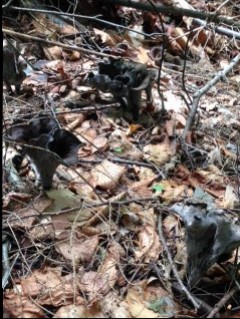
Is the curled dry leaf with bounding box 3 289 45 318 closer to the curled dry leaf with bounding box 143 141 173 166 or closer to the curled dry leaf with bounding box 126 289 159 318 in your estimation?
the curled dry leaf with bounding box 126 289 159 318

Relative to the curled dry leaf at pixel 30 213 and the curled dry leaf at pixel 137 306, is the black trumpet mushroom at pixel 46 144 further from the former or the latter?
the curled dry leaf at pixel 137 306

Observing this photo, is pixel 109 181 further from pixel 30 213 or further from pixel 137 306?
pixel 137 306

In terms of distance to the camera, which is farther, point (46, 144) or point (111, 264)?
point (46, 144)

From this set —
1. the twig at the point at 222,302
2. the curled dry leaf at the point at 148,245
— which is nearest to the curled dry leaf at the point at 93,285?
the curled dry leaf at the point at 148,245

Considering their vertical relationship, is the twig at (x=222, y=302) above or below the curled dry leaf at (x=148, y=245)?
above

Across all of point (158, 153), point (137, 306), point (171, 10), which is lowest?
point (158, 153)

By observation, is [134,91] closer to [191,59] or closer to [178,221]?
[178,221]

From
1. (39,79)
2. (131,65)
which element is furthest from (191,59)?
(39,79)

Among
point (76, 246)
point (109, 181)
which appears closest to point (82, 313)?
point (76, 246)

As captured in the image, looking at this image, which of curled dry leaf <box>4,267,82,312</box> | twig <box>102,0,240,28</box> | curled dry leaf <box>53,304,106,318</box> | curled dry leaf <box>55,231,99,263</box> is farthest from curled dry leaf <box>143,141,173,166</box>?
curled dry leaf <box>53,304,106,318</box>
